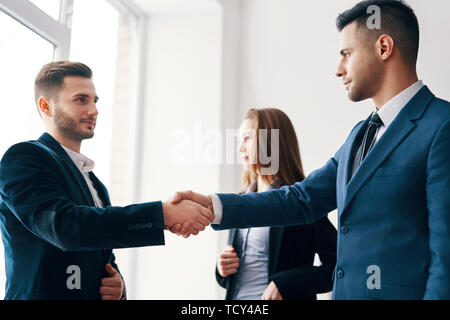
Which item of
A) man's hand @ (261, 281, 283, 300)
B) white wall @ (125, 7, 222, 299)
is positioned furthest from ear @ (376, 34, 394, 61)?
white wall @ (125, 7, 222, 299)

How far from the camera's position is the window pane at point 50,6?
2.15 m

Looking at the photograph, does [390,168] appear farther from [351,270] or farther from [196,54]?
[196,54]

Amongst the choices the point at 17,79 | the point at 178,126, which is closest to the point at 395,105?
the point at 17,79

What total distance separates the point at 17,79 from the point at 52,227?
933 mm

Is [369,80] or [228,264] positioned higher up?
[369,80]

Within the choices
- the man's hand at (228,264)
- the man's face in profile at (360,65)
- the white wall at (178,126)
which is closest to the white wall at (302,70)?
the white wall at (178,126)

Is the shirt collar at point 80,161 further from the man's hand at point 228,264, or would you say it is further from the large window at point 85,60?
the man's hand at point 228,264

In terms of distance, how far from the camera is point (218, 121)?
3.05m

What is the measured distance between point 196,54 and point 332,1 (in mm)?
907

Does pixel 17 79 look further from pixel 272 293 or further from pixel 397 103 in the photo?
pixel 397 103

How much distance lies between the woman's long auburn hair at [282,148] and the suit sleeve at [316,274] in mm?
243

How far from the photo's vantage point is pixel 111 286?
1495 millimetres

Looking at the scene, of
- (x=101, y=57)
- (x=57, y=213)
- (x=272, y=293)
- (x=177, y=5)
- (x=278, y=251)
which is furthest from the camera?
(x=177, y=5)

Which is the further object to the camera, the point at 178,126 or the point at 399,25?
the point at 178,126
